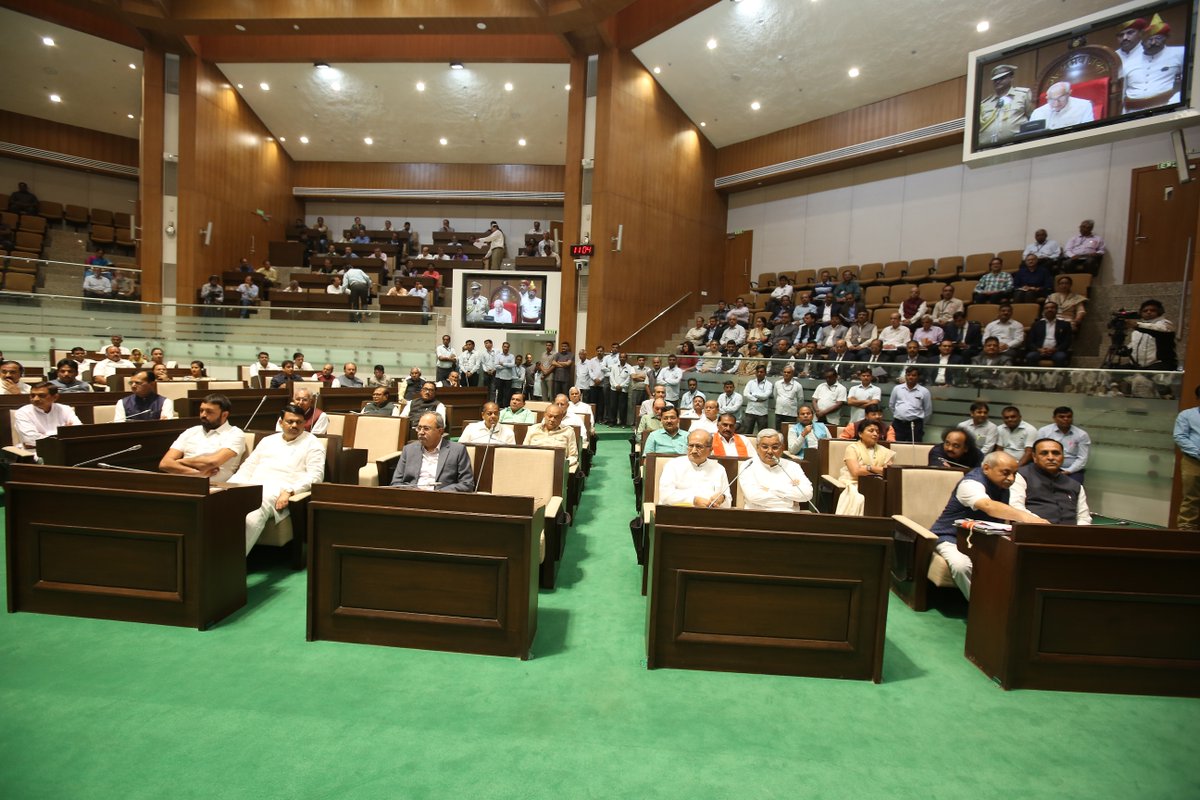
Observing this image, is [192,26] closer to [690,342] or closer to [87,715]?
[690,342]

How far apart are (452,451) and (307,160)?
63.9 feet

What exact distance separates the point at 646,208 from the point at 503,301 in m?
3.87

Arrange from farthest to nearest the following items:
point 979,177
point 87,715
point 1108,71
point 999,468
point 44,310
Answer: point 979,177 → point 44,310 → point 1108,71 → point 999,468 → point 87,715

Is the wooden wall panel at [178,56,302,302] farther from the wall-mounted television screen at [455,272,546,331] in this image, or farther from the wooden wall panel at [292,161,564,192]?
the wall-mounted television screen at [455,272,546,331]

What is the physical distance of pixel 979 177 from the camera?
12.1 m

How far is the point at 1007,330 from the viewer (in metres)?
8.34

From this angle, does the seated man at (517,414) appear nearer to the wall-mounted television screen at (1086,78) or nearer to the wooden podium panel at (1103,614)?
the wooden podium panel at (1103,614)

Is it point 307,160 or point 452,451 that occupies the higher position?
point 307,160

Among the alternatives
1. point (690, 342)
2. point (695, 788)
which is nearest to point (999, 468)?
point (695, 788)

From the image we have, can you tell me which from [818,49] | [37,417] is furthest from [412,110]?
[37,417]

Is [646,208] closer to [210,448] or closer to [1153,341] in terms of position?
[1153,341]

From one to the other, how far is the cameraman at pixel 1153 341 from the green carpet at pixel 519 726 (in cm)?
506

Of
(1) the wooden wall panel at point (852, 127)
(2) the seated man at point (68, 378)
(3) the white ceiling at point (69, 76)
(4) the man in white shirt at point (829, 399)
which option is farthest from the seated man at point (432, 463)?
(3) the white ceiling at point (69, 76)

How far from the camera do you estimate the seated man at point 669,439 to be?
16.5 feet
